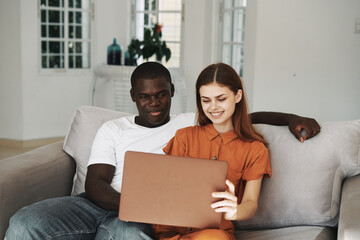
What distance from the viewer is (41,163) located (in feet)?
6.61

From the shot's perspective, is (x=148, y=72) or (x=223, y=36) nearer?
(x=148, y=72)

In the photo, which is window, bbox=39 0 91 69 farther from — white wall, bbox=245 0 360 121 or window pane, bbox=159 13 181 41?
white wall, bbox=245 0 360 121

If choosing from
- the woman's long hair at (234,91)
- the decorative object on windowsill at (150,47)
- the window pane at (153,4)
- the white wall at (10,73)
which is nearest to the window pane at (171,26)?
the window pane at (153,4)

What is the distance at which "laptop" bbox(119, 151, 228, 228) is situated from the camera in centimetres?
142

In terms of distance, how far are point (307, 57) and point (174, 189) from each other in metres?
2.87

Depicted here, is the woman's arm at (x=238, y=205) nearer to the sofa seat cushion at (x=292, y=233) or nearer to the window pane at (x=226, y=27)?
the sofa seat cushion at (x=292, y=233)

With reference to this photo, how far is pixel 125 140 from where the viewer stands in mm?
1966

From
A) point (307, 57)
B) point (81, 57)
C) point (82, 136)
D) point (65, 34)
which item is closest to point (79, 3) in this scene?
point (65, 34)

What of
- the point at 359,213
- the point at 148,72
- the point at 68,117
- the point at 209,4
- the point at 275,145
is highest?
the point at 209,4

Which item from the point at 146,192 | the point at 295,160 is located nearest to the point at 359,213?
the point at 295,160

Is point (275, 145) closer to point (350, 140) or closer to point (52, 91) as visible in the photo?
point (350, 140)

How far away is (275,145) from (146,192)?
2.16ft

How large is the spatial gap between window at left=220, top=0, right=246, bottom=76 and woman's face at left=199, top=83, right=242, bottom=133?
10.4 feet

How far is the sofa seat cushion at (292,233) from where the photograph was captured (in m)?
1.72
